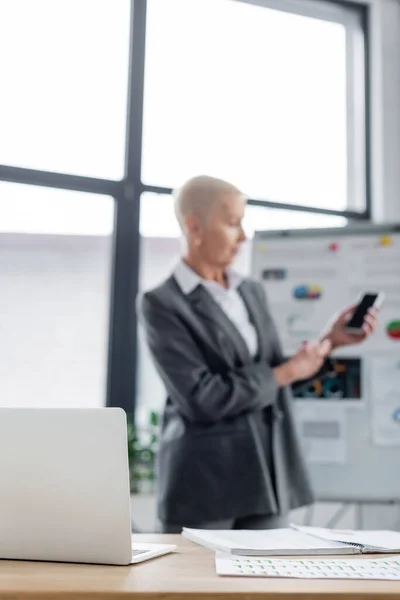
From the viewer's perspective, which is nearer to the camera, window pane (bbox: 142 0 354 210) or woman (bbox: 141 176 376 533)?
woman (bbox: 141 176 376 533)

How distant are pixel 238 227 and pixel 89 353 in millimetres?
1197

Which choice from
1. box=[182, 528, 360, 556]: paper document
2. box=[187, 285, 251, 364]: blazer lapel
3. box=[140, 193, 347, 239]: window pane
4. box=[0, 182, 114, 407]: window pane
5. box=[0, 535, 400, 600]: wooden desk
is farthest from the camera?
box=[140, 193, 347, 239]: window pane

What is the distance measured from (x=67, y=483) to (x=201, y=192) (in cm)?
163

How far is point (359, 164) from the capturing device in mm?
4047

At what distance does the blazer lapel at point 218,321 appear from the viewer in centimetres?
240

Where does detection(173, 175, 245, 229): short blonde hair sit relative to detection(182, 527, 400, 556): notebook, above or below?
above

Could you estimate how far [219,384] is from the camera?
2.30 m

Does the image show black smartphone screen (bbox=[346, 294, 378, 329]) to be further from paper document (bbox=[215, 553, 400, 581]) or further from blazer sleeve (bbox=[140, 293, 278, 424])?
paper document (bbox=[215, 553, 400, 581])

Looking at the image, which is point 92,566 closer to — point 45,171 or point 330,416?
point 330,416

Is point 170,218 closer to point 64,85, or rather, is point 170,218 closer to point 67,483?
point 64,85

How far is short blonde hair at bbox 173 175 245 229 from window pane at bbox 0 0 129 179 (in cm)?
103

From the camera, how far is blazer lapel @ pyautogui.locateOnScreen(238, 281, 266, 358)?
98.0 inches

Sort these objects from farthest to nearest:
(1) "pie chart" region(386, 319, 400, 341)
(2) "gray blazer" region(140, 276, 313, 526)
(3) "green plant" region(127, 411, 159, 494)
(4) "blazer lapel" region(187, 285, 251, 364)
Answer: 1. (3) "green plant" region(127, 411, 159, 494)
2. (1) "pie chart" region(386, 319, 400, 341)
3. (4) "blazer lapel" region(187, 285, 251, 364)
4. (2) "gray blazer" region(140, 276, 313, 526)

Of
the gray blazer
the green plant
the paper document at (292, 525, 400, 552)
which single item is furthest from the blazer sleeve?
the green plant
